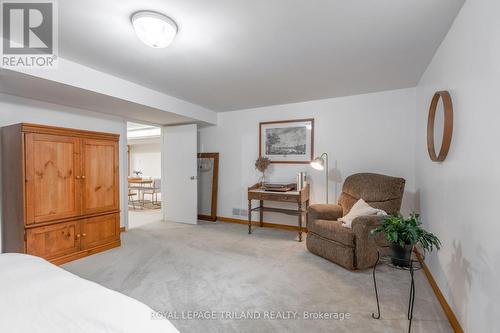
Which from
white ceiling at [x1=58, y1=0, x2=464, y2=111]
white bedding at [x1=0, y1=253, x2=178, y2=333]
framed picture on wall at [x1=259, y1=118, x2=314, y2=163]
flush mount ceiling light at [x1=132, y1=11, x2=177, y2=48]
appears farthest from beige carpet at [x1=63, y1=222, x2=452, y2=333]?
white ceiling at [x1=58, y1=0, x2=464, y2=111]

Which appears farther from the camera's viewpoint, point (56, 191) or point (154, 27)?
point (56, 191)

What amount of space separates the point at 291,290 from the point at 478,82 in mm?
2107

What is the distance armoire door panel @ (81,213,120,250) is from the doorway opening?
6.37 feet

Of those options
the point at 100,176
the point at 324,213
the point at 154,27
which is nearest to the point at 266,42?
the point at 154,27

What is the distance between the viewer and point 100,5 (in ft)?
5.27

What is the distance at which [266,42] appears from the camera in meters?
2.11

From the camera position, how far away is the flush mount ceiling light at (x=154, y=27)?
1.69 m

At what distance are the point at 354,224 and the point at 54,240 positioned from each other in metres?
3.41

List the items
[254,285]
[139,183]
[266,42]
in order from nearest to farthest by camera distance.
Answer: [266,42]
[254,285]
[139,183]

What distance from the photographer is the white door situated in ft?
15.5

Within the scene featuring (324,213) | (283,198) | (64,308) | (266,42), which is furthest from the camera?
(283,198)

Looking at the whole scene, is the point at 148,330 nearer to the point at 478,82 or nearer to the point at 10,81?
the point at 478,82

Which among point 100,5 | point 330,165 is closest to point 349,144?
point 330,165

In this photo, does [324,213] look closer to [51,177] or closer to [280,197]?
[280,197]
